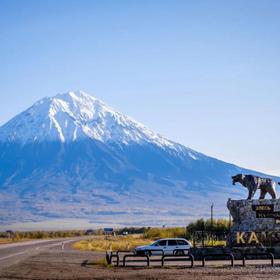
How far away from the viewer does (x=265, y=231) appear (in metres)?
42.2

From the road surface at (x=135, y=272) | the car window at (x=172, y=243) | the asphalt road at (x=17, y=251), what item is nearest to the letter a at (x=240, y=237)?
the road surface at (x=135, y=272)

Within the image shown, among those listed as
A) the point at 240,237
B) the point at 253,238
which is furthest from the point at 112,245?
the point at 253,238

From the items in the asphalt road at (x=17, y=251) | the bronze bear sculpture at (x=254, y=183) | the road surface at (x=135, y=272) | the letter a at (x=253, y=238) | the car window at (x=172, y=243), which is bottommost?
the road surface at (x=135, y=272)

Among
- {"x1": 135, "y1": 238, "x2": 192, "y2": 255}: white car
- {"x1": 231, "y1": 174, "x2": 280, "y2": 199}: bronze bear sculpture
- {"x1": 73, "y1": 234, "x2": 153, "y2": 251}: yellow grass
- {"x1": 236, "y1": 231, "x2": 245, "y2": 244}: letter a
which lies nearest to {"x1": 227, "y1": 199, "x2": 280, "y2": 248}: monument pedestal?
{"x1": 236, "y1": 231, "x2": 245, "y2": 244}: letter a

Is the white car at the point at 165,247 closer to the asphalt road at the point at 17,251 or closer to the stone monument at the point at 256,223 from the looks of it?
the stone monument at the point at 256,223

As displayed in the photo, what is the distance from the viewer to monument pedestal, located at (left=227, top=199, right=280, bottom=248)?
41906 mm

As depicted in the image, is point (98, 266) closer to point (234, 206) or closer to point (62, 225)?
point (234, 206)

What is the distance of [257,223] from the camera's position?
42219 millimetres

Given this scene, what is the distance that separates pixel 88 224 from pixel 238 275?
17113 centimetres

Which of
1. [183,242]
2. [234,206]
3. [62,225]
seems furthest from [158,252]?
[62,225]

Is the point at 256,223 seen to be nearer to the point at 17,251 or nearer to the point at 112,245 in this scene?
the point at 17,251

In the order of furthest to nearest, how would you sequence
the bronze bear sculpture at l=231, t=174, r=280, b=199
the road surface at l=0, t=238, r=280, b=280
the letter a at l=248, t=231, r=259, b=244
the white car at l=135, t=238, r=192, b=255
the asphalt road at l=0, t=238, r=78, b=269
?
the white car at l=135, t=238, r=192, b=255 → the bronze bear sculpture at l=231, t=174, r=280, b=199 → the asphalt road at l=0, t=238, r=78, b=269 → the letter a at l=248, t=231, r=259, b=244 → the road surface at l=0, t=238, r=280, b=280

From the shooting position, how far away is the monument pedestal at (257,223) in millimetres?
41906

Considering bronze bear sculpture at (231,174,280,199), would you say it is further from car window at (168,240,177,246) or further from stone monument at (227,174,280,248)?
car window at (168,240,177,246)
